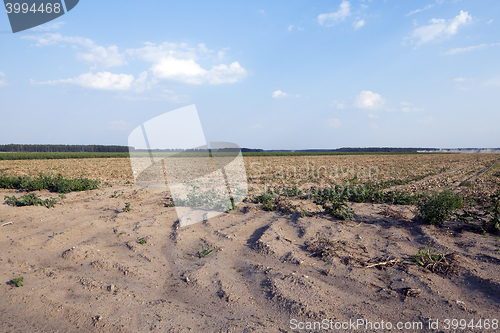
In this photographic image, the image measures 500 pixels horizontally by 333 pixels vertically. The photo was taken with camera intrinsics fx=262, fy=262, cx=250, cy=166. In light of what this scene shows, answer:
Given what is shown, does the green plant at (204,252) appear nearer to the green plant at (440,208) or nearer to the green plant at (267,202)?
Result: the green plant at (267,202)

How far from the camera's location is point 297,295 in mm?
3291

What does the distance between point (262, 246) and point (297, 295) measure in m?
1.62

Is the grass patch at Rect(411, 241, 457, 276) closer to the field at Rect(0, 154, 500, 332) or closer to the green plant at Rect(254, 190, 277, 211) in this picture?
the field at Rect(0, 154, 500, 332)

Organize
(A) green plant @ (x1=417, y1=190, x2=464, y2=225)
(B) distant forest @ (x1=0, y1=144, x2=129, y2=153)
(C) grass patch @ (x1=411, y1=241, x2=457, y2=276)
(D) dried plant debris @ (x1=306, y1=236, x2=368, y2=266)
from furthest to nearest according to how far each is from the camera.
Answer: (B) distant forest @ (x1=0, y1=144, x2=129, y2=153)
(A) green plant @ (x1=417, y1=190, x2=464, y2=225)
(D) dried plant debris @ (x1=306, y1=236, x2=368, y2=266)
(C) grass patch @ (x1=411, y1=241, x2=457, y2=276)

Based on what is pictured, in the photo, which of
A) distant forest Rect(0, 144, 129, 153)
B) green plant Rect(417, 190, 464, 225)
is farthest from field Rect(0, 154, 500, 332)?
distant forest Rect(0, 144, 129, 153)

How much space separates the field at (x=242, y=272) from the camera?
2.89 metres

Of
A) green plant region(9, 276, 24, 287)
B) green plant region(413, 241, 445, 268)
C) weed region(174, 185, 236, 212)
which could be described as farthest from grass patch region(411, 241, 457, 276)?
green plant region(9, 276, 24, 287)

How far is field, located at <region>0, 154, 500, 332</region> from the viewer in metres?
2.89

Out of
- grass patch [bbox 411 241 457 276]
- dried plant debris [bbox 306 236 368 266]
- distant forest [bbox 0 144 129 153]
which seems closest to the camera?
grass patch [bbox 411 241 457 276]

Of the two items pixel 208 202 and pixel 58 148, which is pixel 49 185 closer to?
pixel 208 202

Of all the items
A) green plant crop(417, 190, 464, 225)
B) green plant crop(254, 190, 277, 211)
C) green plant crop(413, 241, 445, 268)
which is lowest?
green plant crop(413, 241, 445, 268)

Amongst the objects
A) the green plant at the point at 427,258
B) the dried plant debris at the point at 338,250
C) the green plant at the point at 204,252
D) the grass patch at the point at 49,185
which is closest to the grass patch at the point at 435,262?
the green plant at the point at 427,258

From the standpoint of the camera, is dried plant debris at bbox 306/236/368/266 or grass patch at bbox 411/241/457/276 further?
dried plant debris at bbox 306/236/368/266

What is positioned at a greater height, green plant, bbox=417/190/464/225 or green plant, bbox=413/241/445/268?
green plant, bbox=417/190/464/225
